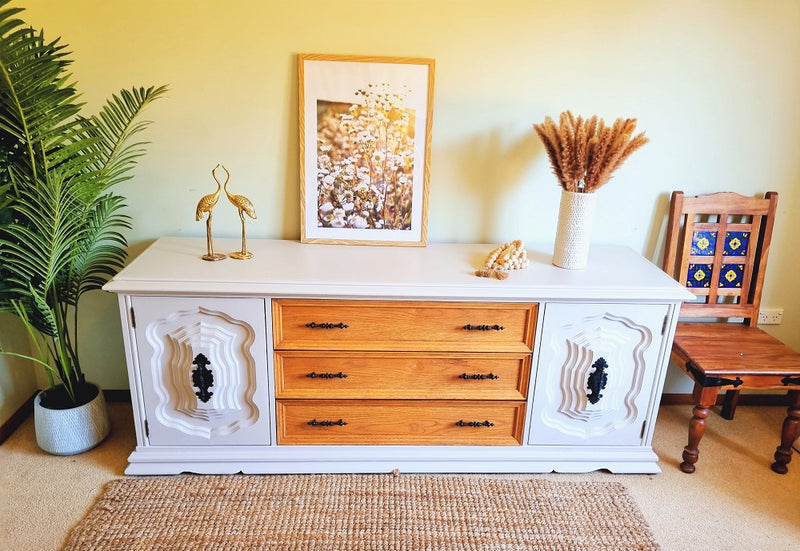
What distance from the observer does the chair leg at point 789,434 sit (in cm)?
208

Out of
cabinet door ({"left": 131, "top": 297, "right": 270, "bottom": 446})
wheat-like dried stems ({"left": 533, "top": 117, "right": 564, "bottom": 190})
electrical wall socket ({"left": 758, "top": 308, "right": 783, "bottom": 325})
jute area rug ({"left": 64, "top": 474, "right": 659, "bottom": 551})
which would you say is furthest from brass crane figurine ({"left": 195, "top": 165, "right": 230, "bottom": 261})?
electrical wall socket ({"left": 758, "top": 308, "right": 783, "bottom": 325})

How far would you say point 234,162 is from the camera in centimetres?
216

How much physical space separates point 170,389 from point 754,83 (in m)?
2.51

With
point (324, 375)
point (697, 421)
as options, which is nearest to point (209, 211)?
point (324, 375)

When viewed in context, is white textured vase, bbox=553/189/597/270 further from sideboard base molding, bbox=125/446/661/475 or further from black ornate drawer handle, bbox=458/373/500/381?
sideboard base molding, bbox=125/446/661/475

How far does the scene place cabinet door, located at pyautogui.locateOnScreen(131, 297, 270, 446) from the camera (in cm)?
184

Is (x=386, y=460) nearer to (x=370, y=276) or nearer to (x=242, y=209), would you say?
(x=370, y=276)

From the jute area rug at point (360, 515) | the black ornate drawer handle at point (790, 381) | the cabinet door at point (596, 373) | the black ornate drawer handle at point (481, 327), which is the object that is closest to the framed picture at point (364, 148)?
the black ornate drawer handle at point (481, 327)

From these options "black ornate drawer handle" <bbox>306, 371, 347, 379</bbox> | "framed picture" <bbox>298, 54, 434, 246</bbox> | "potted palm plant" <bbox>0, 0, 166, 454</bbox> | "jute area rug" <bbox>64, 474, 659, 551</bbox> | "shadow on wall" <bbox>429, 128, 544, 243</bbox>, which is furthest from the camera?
"shadow on wall" <bbox>429, 128, 544, 243</bbox>

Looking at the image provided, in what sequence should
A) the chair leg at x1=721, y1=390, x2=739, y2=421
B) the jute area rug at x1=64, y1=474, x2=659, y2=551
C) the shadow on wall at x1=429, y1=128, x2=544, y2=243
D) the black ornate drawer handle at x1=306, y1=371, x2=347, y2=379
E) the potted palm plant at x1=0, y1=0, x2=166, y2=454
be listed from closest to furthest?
the potted palm plant at x1=0, y1=0, x2=166, y2=454 < the jute area rug at x1=64, y1=474, x2=659, y2=551 < the black ornate drawer handle at x1=306, y1=371, x2=347, y2=379 < the shadow on wall at x1=429, y1=128, x2=544, y2=243 < the chair leg at x1=721, y1=390, x2=739, y2=421

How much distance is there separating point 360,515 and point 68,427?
45.2 inches

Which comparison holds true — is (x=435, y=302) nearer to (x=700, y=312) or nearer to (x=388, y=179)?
(x=388, y=179)

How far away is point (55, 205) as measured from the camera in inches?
67.5

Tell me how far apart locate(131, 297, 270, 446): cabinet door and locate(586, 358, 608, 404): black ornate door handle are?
117cm
